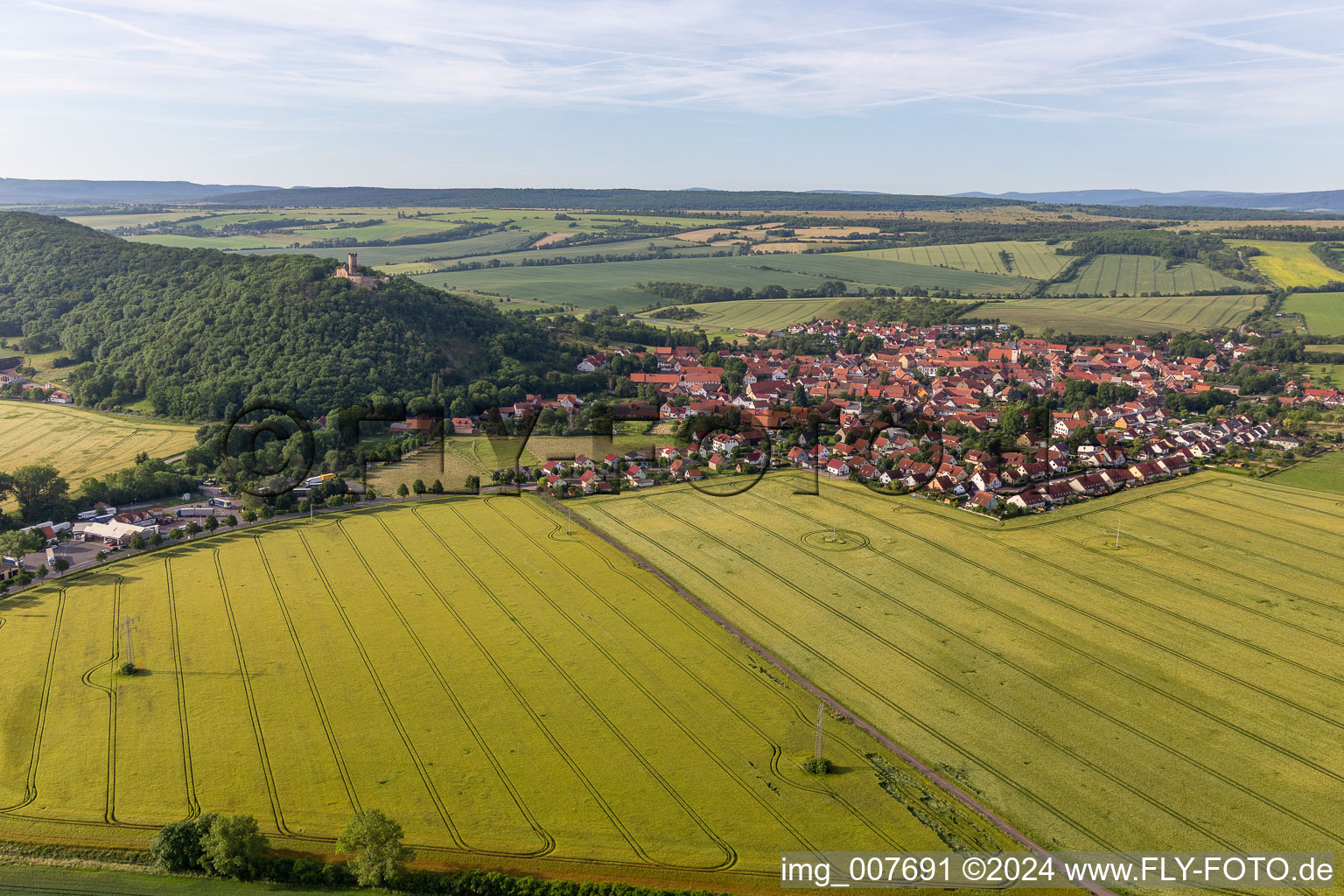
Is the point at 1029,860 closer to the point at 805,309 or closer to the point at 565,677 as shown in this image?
the point at 565,677

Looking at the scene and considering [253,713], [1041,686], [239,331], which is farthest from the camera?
[239,331]

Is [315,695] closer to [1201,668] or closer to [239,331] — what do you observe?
[1201,668]

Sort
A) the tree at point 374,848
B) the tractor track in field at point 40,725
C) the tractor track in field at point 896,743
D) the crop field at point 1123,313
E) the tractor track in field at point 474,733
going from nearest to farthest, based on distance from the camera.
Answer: the tree at point 374,848, the tractor track in field at point 474,733, the tractor track in field at point 896,743, the tractor track in field at point 40,725, the crop field at point 1123,313

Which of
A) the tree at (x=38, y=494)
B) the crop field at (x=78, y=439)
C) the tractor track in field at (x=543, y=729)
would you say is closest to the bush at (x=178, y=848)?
the tractor track in field at (x=543, y=729)

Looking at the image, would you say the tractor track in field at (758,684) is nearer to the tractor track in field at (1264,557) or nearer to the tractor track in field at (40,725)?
the tractor track in field at (40,725)

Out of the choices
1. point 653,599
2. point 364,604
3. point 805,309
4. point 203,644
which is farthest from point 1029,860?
point 805,309

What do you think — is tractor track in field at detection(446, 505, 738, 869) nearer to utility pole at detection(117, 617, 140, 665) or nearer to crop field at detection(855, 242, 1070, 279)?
utility pole at detection(117, 617, 140, 665)

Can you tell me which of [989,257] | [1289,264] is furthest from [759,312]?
[1289,264]
